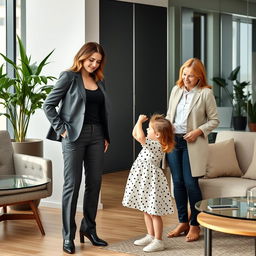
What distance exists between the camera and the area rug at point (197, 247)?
15.9 ft

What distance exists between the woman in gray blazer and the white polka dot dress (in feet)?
0.95

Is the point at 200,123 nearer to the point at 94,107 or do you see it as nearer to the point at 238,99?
the point at 94,107

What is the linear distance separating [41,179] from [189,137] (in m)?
1.27

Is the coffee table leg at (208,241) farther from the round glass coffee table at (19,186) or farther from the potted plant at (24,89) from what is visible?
the potted plant at (24,89)

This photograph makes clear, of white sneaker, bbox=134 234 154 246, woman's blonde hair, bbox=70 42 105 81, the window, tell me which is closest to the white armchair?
white sneaker, bbox=134 234 154 246

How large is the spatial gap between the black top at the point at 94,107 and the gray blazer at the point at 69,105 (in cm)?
7

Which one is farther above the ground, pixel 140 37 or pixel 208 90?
pixel 140 37

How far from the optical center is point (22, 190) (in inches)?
216

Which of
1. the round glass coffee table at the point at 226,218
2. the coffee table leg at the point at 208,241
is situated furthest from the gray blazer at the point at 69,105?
the coffee table leg at the point at 208,241

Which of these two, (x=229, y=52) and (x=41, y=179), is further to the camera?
(x=229, y=52)

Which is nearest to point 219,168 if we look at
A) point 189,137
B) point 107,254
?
point 189,137

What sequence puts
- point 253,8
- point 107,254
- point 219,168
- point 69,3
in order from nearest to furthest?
point 107,254, point 219,168, point 69,3, point 253,8

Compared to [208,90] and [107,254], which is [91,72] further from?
[107,254]

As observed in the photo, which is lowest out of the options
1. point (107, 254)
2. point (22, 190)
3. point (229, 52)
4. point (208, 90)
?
point (107, 254)
